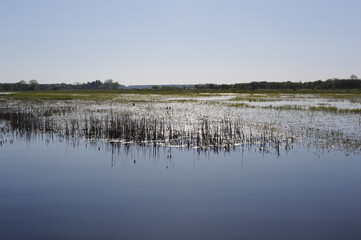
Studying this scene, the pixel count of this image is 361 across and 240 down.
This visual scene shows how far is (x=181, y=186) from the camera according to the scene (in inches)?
384

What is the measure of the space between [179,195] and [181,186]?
0.78 m

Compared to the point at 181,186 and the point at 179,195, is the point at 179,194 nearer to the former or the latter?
the point at 179,195

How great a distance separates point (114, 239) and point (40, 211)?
2.32 metres

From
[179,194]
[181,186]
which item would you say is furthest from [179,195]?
[181,186]

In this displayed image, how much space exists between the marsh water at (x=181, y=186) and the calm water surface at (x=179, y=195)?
23 millimetres

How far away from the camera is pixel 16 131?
19469 mm

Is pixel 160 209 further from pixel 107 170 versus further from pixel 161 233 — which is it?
pixel 107 170

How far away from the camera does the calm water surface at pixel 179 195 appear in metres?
6.87

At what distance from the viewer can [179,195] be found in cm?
898

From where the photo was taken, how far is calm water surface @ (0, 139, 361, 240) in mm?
6871

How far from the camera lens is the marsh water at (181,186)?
6.95 metres

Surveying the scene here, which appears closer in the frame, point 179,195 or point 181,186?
point 179,195

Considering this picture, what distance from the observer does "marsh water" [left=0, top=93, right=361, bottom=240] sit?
695 cm

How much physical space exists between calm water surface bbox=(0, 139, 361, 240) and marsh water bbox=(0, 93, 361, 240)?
Result: 2 cm
